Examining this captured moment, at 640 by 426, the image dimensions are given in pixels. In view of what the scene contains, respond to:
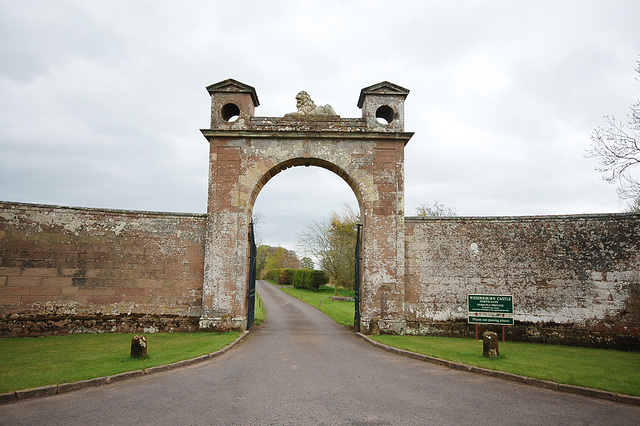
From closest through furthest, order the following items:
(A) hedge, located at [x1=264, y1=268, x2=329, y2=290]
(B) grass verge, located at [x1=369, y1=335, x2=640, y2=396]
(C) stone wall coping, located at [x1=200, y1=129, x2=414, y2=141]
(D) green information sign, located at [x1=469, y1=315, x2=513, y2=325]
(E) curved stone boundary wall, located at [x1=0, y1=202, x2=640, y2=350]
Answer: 1. (B) grass verge, located at [x1=369, y1=335, x2=640, y2=396]
2. (D) green information sign, located at [x1=469, y1=315, x2=513, y2=325]
3. (E) curved stone boundary wall, located at [x1=0, y1=202, x2=640, y2=350]
4. (C) stone wall coping, located at [x1=200, y1=129, x2=414, y2=141]
5. (A) hedge, located at [x1=264, y1=268, x2=329, y2=290]

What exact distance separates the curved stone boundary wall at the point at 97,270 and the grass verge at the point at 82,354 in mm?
572

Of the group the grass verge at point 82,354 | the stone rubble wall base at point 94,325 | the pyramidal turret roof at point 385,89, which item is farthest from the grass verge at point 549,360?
the pyramidal turret roof at point 385,89

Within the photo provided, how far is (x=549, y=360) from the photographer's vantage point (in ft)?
25.3

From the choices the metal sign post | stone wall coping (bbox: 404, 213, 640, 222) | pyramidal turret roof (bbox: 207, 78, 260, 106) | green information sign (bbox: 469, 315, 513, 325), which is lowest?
green information sign (bbox: 469, 315, 513, 325)

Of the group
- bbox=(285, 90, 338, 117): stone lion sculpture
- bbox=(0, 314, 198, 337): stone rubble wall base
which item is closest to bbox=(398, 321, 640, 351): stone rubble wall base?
bbox=(0, 314, 198, 337): stone rubble wall base

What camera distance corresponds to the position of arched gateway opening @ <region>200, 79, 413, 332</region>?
1084 cm

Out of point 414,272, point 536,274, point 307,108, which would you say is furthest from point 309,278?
point 536,274

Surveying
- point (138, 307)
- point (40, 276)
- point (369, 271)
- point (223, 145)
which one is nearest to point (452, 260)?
point (369, 271)

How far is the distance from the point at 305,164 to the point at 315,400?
8143mm

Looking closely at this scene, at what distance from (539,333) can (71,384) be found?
1092 cm

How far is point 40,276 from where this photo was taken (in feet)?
34.1

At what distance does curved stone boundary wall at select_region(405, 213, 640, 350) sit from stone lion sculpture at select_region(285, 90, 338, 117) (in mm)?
4417

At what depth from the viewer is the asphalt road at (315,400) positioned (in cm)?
447

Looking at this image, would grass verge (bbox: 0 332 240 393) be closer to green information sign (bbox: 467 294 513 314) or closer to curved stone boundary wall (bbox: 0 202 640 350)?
curved stone boundary wall (bbox: 0 202 640 350)
